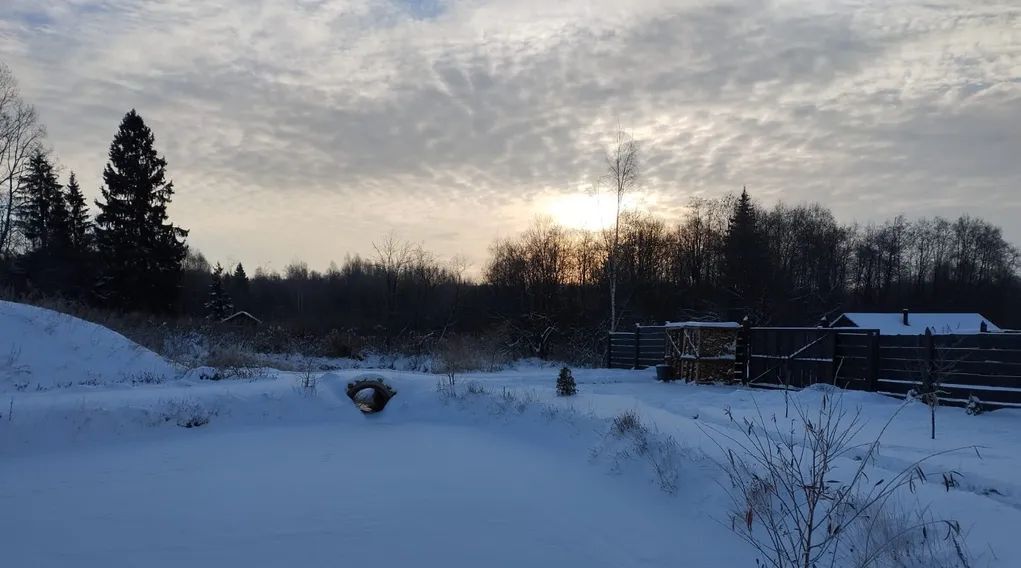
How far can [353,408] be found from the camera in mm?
14344

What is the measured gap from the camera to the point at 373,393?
15.7m

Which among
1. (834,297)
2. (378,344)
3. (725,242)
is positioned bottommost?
(378,344)

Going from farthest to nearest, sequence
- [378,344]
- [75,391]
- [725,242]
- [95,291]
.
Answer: [725,242] → [95,291] → [378,344] → [75,391]

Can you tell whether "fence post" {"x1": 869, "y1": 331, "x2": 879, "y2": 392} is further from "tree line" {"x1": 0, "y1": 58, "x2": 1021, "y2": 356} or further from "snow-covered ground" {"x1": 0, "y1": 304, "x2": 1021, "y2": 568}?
"tree line" {"x1": 0, "y1": 58, "x2": 1021, "y2": 356}

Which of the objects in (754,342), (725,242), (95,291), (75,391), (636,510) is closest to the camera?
Result: (636,510)

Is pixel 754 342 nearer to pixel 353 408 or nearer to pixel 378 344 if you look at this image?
pixel 353 408

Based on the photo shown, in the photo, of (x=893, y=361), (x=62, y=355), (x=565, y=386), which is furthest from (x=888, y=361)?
(x=62, y=355)

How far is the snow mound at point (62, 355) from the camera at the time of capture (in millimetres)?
14961

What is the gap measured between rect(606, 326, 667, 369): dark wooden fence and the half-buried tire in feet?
30.6

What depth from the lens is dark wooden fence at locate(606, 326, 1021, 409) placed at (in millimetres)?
11000

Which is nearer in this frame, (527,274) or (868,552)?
(868,552)

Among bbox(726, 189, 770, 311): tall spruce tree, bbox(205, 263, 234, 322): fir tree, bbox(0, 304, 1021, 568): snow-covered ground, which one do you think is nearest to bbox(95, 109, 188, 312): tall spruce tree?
bbox(205, 263, 234, 322): fir tree

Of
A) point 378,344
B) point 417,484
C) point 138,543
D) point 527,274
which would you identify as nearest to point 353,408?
point 417,484

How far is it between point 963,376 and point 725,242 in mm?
39468
